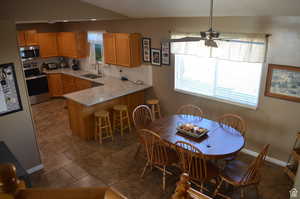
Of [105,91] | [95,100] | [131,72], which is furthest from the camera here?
[131,72]

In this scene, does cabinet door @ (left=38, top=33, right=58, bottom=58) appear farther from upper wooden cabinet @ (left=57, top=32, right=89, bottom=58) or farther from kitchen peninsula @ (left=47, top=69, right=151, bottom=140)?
kitchen peninsula @ (left=47, top=69, right=151, bottom=140)

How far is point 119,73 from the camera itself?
21.0 ft

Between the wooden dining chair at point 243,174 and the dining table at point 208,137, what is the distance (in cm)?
28

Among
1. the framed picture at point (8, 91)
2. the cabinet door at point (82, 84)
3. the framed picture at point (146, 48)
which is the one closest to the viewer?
the framed picture at point (8, 91)

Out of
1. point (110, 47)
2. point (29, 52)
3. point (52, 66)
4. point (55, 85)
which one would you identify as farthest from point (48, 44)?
point (110, 47)

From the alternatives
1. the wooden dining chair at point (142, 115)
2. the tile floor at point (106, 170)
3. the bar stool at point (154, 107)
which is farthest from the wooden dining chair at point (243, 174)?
the bar stool at point (154, 107)

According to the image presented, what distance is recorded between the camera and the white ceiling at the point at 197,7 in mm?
3126

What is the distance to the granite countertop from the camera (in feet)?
15.7

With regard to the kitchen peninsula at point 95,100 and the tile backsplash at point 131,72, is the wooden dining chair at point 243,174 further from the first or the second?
the tile backsplash at point 131,72

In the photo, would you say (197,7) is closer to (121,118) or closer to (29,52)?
(121,118)

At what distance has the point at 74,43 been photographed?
6930 mm

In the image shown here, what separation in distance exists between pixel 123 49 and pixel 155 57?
2.58 ft

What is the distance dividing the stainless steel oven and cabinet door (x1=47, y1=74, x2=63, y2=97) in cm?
72

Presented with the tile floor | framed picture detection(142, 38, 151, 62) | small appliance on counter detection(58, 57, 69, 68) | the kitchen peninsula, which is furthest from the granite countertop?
small appliance on counter detection(58, 57, 69, 68)
